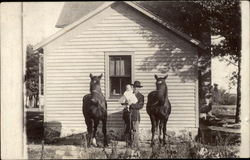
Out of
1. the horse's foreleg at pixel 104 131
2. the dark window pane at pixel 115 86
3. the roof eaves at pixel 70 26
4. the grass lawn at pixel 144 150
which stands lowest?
the grass lawn at pixel 144 150

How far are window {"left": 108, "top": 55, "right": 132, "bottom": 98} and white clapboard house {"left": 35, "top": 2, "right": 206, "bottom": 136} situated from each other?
0.01 metres

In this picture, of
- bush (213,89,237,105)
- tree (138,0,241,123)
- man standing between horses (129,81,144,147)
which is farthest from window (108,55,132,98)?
bush (213,89,237,105)

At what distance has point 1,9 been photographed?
21.2ft

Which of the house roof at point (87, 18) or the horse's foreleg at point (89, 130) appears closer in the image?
the house roof at point (87, 18)

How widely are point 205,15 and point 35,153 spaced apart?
9.65 feet

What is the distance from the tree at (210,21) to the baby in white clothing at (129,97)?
3.37ft

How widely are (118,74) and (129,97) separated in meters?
0.38

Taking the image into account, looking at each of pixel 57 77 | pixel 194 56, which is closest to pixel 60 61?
pixel 57 77

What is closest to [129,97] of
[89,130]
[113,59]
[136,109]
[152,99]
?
[136,109]

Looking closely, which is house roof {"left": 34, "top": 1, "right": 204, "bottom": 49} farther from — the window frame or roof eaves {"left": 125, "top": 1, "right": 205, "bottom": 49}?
the window frame

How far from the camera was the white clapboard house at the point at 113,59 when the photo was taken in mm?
6535

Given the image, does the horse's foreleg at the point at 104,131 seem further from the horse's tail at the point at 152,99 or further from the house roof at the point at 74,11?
the house roof at the point at 74,11

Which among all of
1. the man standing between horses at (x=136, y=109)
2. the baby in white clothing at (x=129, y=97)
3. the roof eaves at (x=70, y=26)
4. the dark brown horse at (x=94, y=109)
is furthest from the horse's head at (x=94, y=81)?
the roof eaves at (x=70, y=26)

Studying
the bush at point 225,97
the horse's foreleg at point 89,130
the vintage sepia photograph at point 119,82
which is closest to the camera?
the bush at point 225,97
